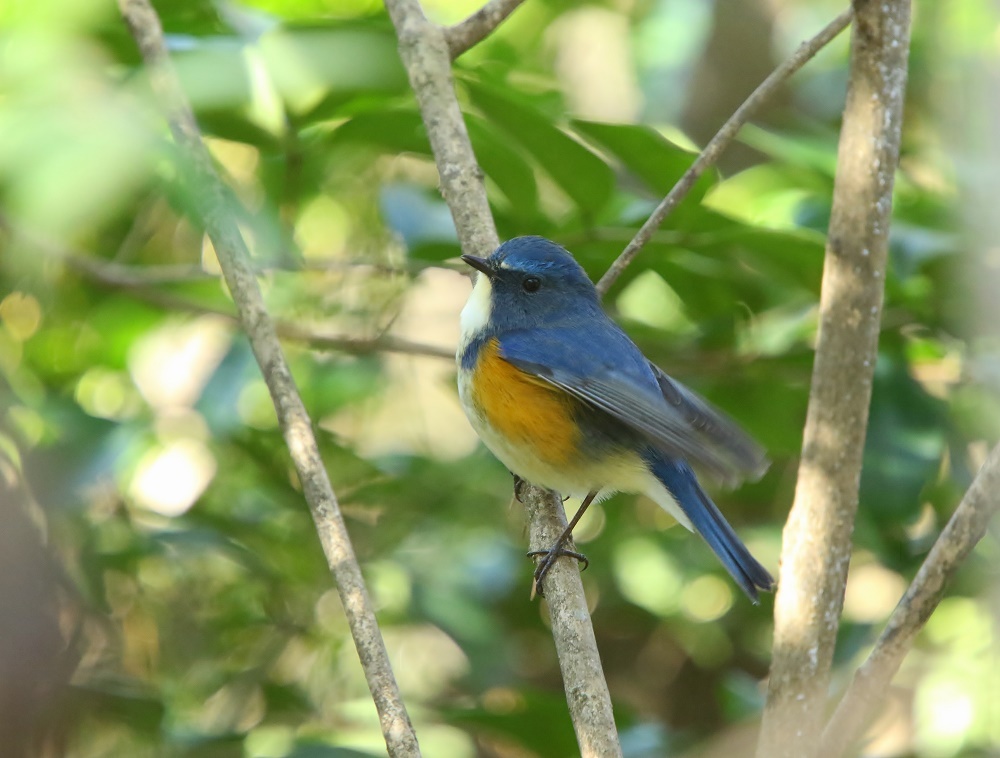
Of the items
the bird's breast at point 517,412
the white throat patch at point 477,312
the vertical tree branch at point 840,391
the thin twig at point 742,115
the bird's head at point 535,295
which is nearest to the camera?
the vertical tree branch at point 840,391

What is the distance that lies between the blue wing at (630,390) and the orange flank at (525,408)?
0.04m

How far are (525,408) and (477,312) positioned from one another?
0.43m

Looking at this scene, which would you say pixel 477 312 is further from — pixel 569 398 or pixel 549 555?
pixel 549 555

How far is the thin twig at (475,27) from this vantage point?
2.99 meters

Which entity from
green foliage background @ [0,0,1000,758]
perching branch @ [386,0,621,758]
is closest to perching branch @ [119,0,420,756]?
green foliage background @ [0,0,1000,758]

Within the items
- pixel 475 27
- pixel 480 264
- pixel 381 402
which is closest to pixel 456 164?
pixel 480 264

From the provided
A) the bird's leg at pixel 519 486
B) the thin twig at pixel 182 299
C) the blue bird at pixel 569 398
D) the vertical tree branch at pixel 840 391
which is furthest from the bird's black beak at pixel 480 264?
the vertical tree branch at pixel 840 391

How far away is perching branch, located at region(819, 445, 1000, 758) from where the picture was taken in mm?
2043

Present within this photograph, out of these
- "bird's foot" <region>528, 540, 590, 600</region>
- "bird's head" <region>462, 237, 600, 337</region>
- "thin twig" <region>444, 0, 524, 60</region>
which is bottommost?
"bird's foot" <region>528, 540, 590, 600</region>

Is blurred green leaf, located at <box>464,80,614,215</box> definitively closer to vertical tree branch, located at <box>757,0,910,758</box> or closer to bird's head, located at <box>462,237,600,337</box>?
bird's head, located at <box>462,237,600,337</box>

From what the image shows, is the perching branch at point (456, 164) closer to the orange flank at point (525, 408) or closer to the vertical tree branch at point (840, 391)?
the orange flank at point (525, 408)

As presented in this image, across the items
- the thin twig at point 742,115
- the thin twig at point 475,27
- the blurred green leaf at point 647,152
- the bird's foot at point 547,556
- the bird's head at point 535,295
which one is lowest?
the bird's foot at point 547,556

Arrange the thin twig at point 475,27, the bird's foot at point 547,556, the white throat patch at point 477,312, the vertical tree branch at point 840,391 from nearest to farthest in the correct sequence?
the vertical tree branch at point 840,391
the bird's foot at point 547,556
the thin twig at point 475,27
the white throat patch at point 477,312

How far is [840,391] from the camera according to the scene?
2.42m
